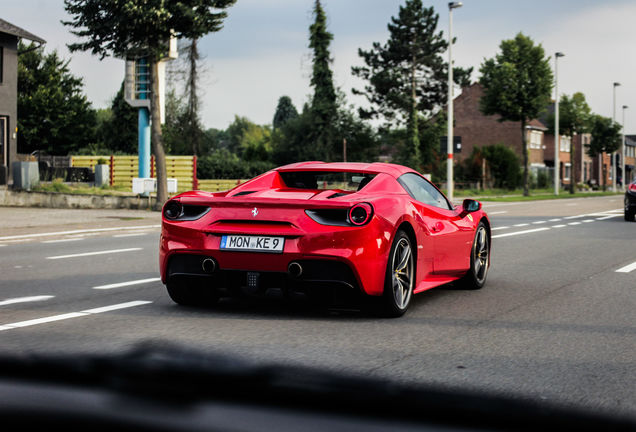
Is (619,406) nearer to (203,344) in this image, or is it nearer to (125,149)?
(203,344)

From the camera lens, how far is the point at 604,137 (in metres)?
81.8

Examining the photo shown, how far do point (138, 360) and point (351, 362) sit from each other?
3.71 m

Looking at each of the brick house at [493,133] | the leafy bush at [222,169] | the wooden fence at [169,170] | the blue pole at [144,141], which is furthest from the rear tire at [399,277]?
the brick house at [493,133]

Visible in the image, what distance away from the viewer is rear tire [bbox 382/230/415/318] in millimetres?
6598

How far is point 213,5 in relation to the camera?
26828mm

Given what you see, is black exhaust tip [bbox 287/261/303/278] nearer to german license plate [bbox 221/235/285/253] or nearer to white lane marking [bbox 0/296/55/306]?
german license plate [bbox 221/235/285/253]

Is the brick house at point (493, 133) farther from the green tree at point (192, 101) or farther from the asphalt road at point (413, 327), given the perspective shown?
the asphalt road at point (413, 327)

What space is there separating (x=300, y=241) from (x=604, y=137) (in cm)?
8040

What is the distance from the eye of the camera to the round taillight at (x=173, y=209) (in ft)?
22.2

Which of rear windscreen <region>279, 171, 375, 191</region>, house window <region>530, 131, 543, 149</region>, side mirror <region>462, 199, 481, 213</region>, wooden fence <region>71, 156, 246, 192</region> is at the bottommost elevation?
side mirror <region>462, 199, 481, 213</region>

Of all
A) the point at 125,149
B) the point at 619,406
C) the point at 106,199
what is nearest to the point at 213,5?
the point at 106,199

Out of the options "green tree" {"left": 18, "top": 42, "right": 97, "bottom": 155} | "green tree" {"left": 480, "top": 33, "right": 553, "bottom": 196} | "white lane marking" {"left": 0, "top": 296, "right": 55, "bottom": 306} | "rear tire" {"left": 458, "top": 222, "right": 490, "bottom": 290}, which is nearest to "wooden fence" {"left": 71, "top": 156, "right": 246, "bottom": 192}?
"green tree" {"left": 18, "top": 42, "right": 97, "bottom": 155}

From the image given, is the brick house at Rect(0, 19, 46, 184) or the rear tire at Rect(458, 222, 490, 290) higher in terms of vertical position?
the brick house at Rect(0, 19, 46, 184)

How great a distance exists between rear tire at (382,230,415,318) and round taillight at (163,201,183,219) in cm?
167
